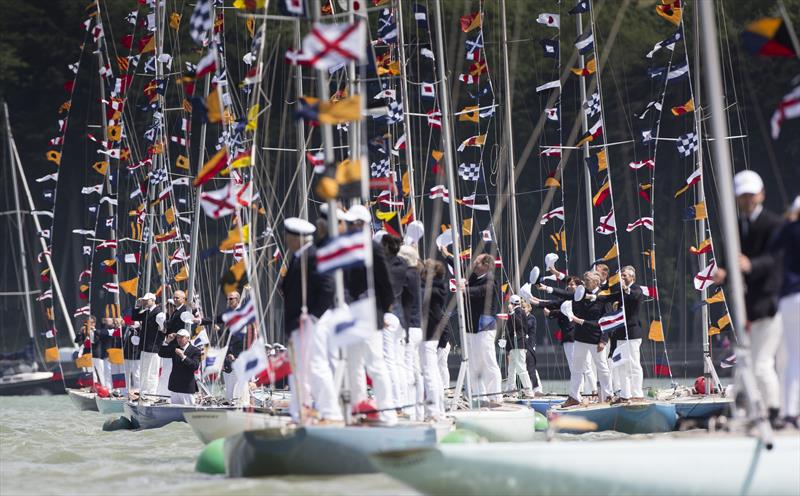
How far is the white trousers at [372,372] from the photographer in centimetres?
1375

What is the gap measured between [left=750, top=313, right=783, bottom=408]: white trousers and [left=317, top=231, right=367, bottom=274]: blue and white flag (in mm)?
3119

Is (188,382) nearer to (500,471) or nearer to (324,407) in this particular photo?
(324,407)

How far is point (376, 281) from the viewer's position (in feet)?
45.6

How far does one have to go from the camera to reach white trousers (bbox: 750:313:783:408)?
11406 mm

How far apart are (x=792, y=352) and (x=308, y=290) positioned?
4.43 meters

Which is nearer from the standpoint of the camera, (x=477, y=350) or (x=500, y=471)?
(x=500, y=471)

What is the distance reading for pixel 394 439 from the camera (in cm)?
1246

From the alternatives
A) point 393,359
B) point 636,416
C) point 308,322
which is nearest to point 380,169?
point 636,416

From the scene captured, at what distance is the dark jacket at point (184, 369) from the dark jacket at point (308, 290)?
8.93 m

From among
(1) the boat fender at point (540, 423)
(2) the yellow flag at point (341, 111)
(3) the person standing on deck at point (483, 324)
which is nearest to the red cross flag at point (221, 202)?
(2) the yellow flag at point (341, 111)

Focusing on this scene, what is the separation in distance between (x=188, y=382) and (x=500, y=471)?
12.4m

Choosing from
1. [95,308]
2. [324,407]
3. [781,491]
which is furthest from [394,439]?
[95,308]

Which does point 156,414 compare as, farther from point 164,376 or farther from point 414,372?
point 414,372

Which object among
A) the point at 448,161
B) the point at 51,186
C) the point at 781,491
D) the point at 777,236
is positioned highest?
the point at 51,186
